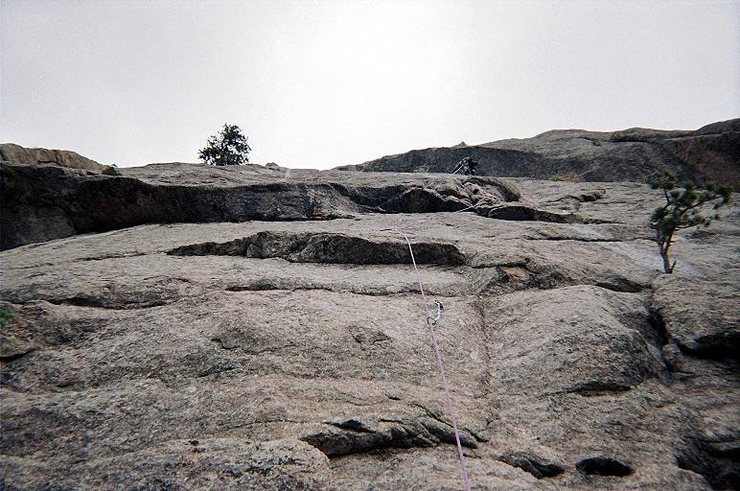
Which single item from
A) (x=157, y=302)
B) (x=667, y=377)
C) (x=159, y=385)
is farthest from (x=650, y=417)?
(x=157, y=302)

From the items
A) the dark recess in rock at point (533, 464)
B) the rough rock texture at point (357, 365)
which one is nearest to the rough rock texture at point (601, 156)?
the rough rock texture at point (357, 365)

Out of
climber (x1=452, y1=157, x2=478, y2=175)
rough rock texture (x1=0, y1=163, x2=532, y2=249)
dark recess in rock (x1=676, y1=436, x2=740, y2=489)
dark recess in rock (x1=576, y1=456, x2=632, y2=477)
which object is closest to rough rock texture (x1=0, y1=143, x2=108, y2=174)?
rough rock texture (x1=0, y1=163, x2=532, y2=249)

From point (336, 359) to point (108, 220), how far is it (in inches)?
388

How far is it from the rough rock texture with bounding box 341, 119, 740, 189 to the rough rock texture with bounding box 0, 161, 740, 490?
12.1 meters

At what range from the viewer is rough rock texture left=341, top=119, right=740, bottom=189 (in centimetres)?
1895

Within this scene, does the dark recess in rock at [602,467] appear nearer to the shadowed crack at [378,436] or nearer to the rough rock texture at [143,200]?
the shadowed crack at [378,436]

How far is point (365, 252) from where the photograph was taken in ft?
30.7

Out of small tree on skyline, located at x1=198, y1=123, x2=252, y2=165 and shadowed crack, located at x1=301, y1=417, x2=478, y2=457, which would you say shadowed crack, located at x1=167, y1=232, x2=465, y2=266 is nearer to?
shadowed crack, located at x1=301, y1=417, x2=478, y2=457

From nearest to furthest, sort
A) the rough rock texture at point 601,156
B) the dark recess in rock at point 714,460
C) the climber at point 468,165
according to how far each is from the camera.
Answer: the dark recess in rock at point 714,460 → the rough rock texture at point 601,156 → the climber at point 468,165

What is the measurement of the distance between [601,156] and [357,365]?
21.1 m

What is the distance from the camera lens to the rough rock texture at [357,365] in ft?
13.6

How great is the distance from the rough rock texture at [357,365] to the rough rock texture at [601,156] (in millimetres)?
12058

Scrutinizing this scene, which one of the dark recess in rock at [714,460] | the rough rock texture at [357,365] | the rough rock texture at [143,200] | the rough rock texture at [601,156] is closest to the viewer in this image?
the rough rock texture at [357,365]

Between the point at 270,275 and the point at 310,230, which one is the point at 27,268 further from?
the point at 310,230
